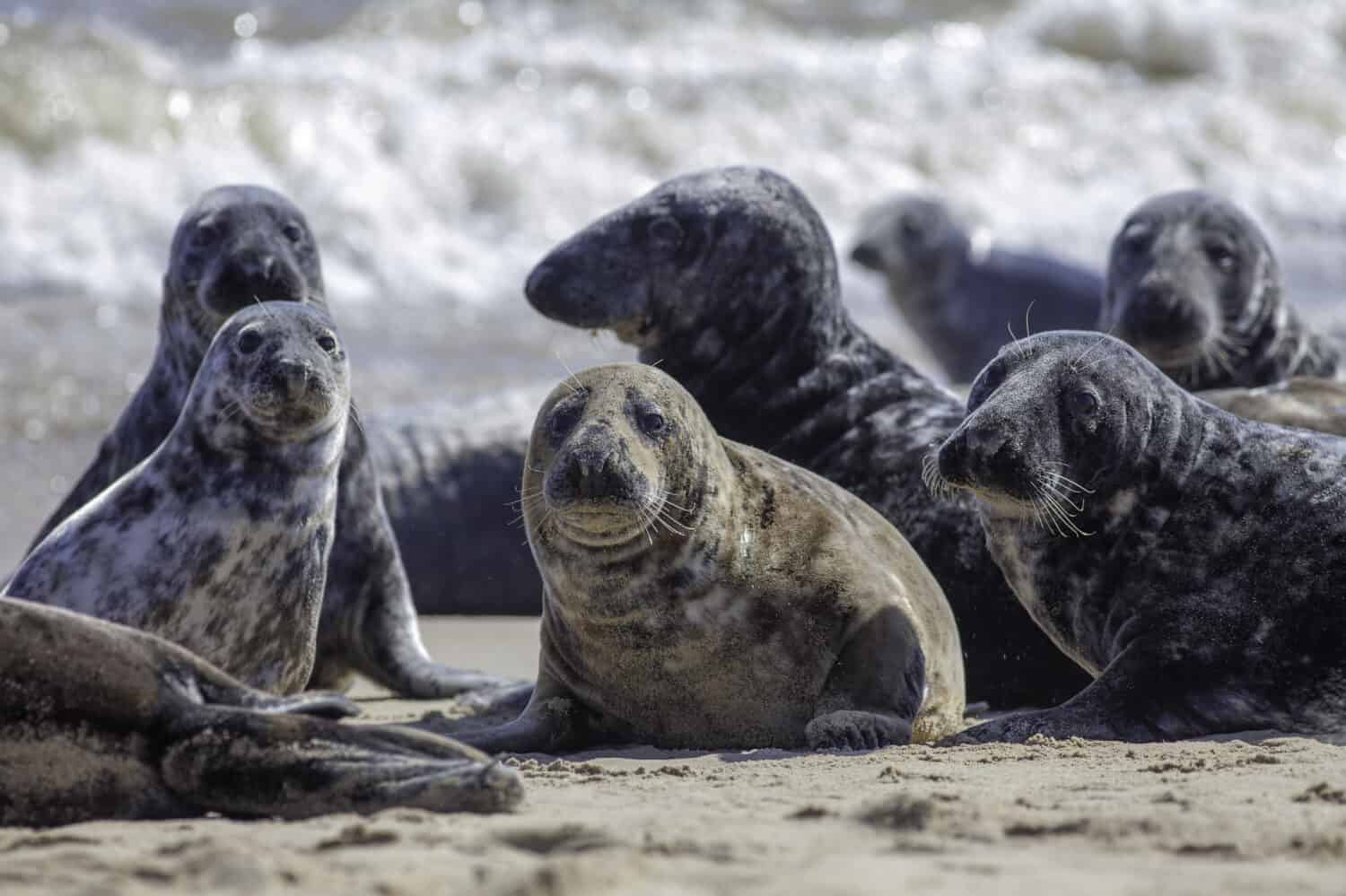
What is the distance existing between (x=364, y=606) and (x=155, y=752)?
309 centimetres

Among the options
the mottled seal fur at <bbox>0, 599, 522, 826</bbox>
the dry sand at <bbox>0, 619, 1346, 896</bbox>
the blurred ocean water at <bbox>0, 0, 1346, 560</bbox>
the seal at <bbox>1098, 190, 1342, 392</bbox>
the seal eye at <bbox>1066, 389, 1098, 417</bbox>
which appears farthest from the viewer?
the blurred ocean water at <bbox>0, 0, 1346, 560</bbox>

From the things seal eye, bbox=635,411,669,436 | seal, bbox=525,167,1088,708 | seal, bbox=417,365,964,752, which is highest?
seal, bbox=525,167,1088,708

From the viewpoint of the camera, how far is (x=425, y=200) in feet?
61.4

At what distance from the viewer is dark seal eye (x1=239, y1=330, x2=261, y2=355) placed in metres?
5.26

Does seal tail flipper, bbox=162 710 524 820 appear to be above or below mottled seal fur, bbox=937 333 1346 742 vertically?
below

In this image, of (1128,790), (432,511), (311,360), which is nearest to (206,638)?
(311,360)

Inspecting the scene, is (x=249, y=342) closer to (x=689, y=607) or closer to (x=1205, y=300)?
(x=689, y=607)

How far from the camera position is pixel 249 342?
17.3 ft

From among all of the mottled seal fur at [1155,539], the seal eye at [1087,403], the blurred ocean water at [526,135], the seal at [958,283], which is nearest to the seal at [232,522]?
the mottled seal fur at [1155,539]

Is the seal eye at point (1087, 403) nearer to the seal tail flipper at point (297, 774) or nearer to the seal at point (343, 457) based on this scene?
the seal tail flipper at point (297, 774)

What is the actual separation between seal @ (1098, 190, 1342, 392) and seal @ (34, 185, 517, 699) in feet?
9.98

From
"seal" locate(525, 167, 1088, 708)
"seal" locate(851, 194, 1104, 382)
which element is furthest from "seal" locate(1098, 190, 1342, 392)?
"seal" locate(851, 194, 1104, 382)

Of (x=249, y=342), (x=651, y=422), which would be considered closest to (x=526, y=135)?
(x=249, y=342)

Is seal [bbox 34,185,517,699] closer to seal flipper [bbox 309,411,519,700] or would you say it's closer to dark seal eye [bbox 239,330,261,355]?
seal flipper [bbox 309,411,519,700]
